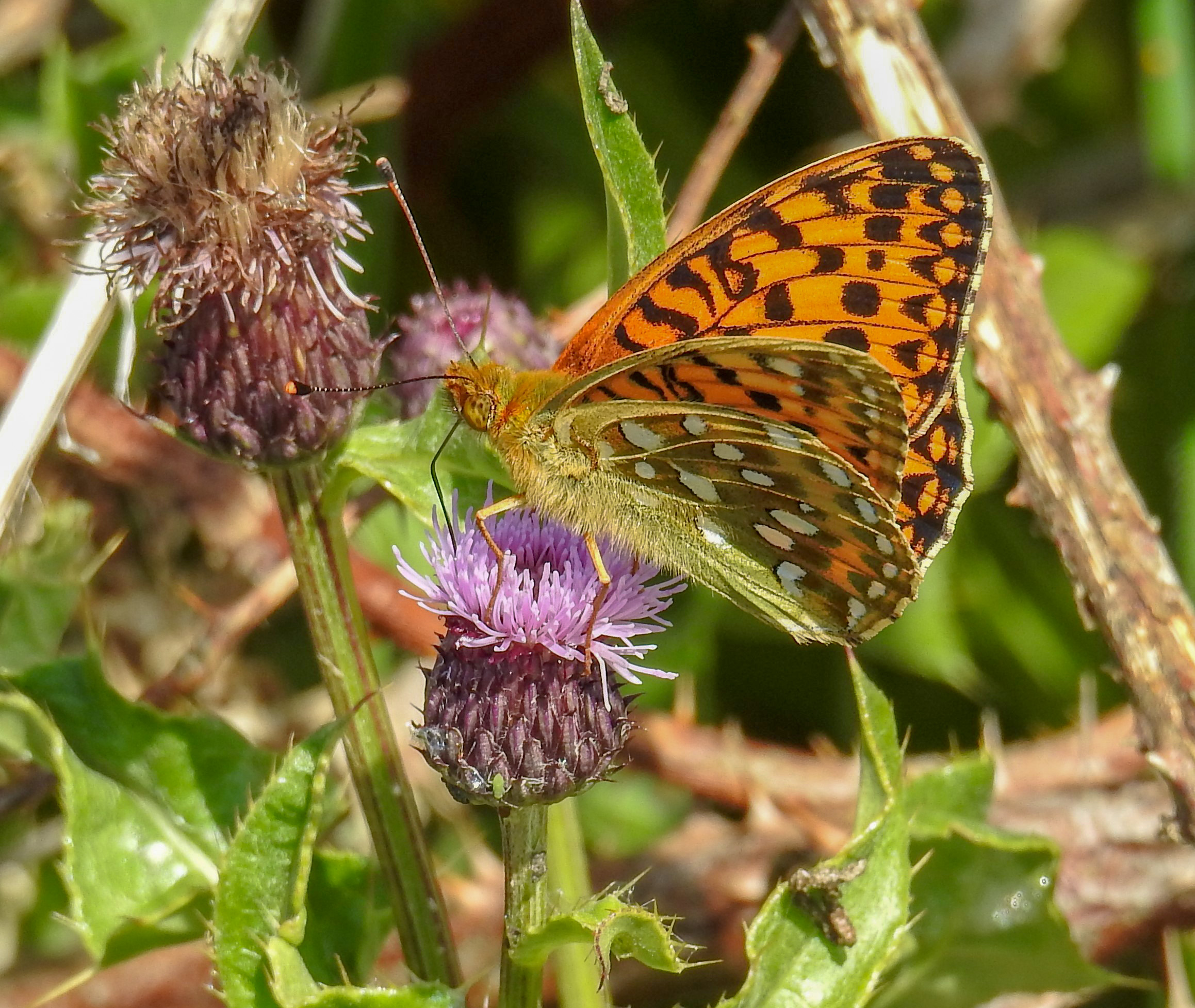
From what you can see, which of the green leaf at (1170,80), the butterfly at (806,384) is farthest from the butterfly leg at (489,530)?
the green leaf at (1170,80)

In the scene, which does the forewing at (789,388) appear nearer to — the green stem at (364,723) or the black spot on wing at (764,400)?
the black spot on wing at (764,400)

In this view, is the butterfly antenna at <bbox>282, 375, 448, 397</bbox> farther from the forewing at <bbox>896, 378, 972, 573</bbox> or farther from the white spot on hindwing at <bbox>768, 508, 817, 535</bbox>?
the forewing at <bbox>896, 378, 972, 573</bbox>

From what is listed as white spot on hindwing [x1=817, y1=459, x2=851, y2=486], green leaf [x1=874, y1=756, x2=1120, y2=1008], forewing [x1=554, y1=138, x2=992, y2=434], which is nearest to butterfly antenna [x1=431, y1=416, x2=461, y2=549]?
forewing [x1=554, y1=138, x2=992, y2=434]

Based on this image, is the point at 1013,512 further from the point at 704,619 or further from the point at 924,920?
the point at 924,920

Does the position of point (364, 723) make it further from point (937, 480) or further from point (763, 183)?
point (763, 183)

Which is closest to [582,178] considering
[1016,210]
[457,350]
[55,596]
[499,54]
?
[499,54]
